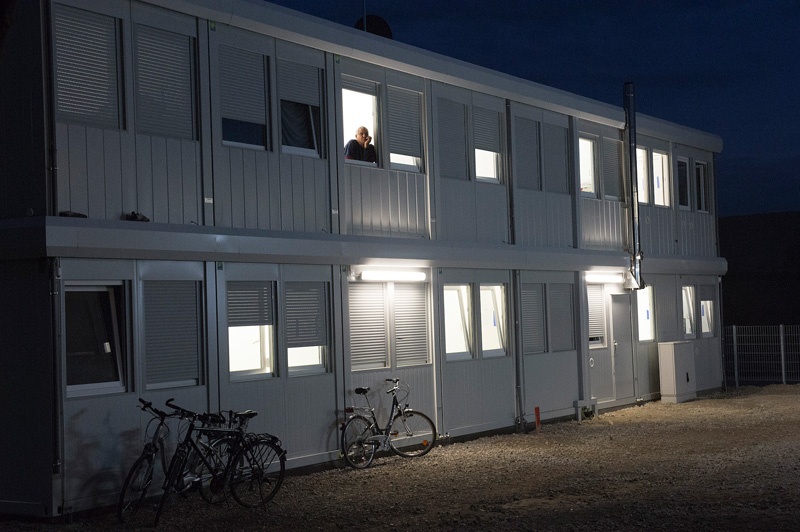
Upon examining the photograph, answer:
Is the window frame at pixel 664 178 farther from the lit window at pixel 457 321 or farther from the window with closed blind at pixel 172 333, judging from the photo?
the window with closed blind at pixel 172 333

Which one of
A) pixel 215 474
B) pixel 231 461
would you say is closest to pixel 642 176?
pixel 231 461

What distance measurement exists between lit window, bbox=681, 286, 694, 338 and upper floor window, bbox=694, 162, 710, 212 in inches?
82.5

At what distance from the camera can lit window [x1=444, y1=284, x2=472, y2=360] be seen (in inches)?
620

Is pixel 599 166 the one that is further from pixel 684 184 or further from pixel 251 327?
pixel 251 327

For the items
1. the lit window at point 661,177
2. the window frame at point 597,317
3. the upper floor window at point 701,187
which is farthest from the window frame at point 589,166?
the upper floor window at point 701,187

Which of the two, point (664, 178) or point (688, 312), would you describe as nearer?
point (664, 178)

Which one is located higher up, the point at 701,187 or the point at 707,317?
the point at 701,187

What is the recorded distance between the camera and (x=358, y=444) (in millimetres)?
13211

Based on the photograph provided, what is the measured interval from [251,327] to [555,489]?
4085mm

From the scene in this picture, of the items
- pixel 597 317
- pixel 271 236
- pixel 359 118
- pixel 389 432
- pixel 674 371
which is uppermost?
pixel 359 118

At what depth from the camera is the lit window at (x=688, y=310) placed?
23.1 meters

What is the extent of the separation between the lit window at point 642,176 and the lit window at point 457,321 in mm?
7135

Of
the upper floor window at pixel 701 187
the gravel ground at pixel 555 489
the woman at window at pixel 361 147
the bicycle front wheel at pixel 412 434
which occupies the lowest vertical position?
the gravel ground at pixel 555 489

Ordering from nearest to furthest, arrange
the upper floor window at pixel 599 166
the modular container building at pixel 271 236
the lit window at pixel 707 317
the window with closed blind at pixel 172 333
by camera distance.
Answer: the modular container building at pixel 271 236
the window with closed blind at pixel 172 333
the upper floor window at pixel 599 166
the lit window at pixel 707 317
